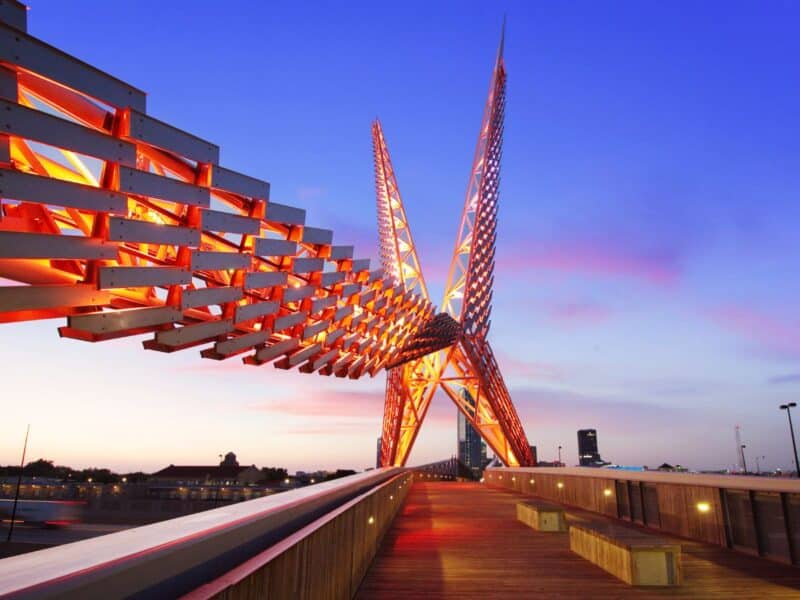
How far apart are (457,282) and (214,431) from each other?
311 ft

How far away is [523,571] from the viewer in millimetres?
8031

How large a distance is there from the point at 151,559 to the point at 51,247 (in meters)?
4.77

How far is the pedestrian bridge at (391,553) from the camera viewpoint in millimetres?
2070

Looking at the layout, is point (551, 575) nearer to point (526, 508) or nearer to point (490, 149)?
point (526, 508)

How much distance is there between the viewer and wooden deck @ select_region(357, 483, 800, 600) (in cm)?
674

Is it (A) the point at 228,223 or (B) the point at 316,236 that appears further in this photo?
(B) the point at 316,236

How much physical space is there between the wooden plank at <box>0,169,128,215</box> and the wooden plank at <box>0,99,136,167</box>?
36 cm

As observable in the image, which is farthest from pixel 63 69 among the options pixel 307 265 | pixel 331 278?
pixel 331 278

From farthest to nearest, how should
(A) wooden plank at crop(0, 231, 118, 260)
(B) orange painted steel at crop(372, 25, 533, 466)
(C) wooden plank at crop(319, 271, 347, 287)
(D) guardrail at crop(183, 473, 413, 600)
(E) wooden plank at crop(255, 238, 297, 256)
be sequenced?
(B) orange painted steel at crop(372, 25, 533, 466) → (C) wooden plank at crop(319, 271, 347, 287) → (E) wooden plank at crop(255, 238, 297, 256) → (A) wooden plank at crop(0, 231, 118, 260) → (D) guardrail at crop(183, 473, 413, 600)

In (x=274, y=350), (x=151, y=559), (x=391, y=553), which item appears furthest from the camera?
(x=274, y=350)

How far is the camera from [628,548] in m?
7.26

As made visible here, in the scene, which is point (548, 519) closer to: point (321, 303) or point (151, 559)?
point (321, 303)

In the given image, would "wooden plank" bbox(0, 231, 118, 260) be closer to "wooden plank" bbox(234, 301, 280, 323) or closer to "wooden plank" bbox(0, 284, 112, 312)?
"wooden plank" bbox(0, 284, 112, 312)

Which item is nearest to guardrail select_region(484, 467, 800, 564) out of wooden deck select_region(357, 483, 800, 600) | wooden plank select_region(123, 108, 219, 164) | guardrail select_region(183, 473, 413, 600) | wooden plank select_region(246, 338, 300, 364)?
wooden deck select_region(357, 483, 800, 600)
